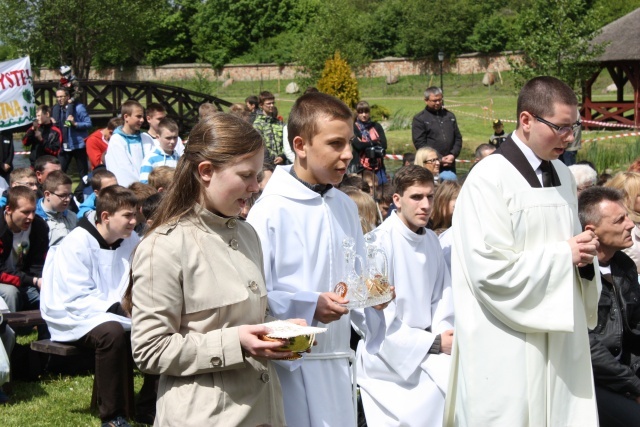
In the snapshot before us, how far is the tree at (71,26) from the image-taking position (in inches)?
1964

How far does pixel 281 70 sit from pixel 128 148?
50153 mm

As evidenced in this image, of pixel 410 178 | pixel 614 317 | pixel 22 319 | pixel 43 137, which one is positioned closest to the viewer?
pixel 614 317

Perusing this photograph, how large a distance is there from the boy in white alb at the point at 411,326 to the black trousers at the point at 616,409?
0.94 meters

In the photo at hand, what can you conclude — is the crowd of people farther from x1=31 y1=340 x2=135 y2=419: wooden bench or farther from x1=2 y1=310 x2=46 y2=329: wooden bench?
x1=2 y1=310 x2=46 y2=329: wooden bench

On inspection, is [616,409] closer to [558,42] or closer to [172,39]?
[558,42]

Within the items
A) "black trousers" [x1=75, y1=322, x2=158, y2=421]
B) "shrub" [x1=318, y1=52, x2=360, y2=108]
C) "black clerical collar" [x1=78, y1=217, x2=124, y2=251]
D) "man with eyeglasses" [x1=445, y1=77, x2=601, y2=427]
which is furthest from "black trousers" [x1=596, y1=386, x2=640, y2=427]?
"shrub" [x1=318, y1=52, x2=360, y2=108]

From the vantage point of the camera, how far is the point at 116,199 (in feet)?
20.9

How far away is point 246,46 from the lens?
70.4 metres

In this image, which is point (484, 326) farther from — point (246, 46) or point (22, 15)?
point (246, 46)

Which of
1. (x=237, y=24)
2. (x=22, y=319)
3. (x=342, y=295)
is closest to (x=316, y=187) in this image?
(x=342, y=295)

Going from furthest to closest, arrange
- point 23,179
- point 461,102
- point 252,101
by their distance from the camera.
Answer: point 461,102, point 252,101, point 23,179

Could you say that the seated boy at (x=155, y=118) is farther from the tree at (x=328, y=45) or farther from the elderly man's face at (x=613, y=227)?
the tree at (x=328, y=45)

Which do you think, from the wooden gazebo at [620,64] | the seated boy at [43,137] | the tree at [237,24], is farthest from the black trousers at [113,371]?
the tree at [237,24]

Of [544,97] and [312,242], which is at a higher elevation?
[544,97]
